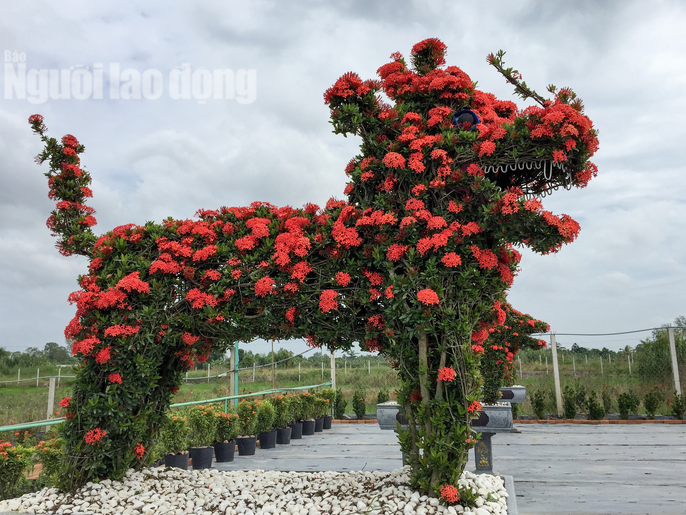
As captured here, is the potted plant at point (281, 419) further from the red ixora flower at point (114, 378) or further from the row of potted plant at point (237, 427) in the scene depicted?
the red ixora flower at point (114, 378)

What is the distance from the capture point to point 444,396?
4.28 meters

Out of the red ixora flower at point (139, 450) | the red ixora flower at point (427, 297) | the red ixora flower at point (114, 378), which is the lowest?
the red ixora flower at point (139, 450)

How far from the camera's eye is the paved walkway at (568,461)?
5145 millimetres

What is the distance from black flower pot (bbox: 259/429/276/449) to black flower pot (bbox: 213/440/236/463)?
1.46 metres

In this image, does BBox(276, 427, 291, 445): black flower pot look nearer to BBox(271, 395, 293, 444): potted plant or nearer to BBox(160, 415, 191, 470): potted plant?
BBox(271, 395, 293, 444): potted plant

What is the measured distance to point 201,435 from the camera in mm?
6875

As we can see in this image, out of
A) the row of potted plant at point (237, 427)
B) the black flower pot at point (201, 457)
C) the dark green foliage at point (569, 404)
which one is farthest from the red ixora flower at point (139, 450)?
the dark green foliage at point (569, 404)

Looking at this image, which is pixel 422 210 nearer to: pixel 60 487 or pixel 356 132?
pixel 356 132

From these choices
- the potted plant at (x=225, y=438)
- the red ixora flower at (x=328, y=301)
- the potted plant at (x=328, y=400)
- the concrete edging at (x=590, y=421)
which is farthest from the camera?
the potted plant at (x=328, y=400)

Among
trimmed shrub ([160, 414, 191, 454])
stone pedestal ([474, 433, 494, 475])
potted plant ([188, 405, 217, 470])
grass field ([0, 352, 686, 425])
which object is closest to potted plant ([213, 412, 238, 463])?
potted plant ([188, 405, 217, 470])

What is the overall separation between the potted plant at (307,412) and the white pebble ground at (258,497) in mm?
5398

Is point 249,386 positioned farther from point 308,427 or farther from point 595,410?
point 595,410

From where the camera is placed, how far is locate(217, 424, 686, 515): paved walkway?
514 cm

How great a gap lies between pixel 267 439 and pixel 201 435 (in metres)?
2.33
